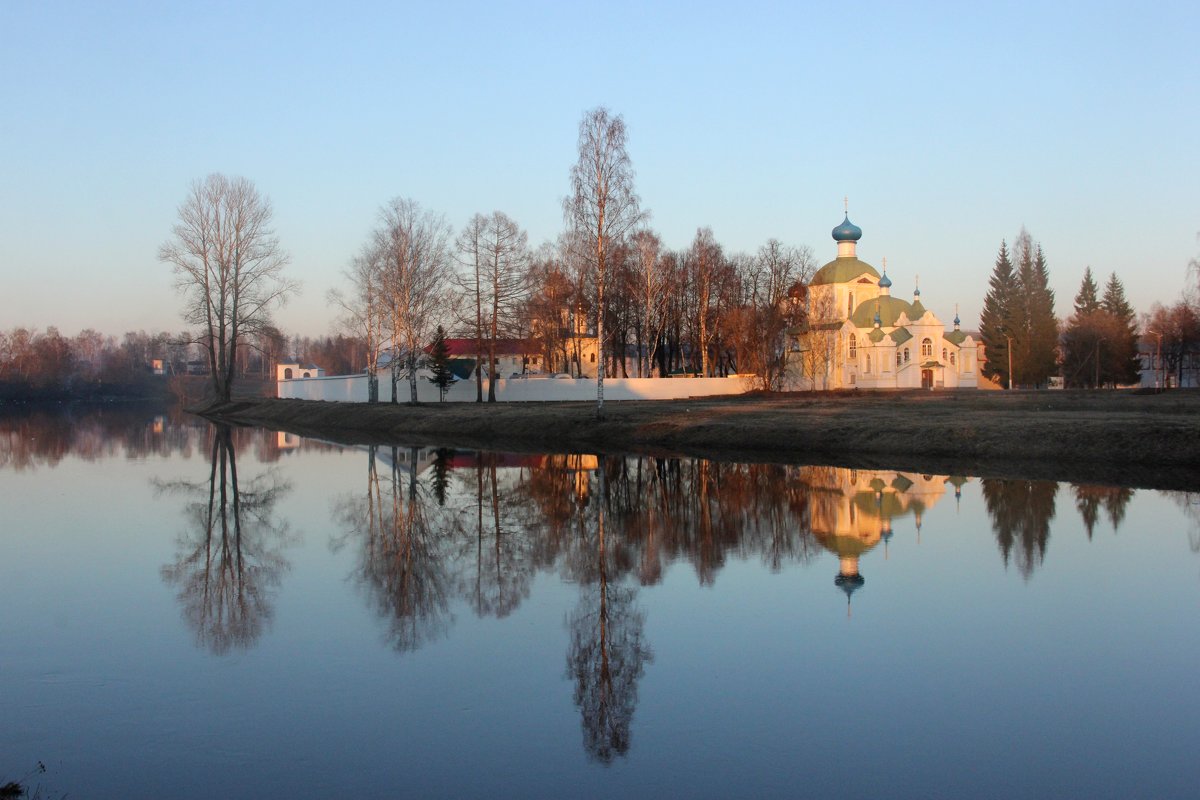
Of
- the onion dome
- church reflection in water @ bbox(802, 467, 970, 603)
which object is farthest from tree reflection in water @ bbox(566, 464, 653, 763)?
church reflection in water @ bbox(802, 467, 970, 603)

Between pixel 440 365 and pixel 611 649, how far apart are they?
150 feet

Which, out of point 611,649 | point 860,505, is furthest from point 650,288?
point 611,649

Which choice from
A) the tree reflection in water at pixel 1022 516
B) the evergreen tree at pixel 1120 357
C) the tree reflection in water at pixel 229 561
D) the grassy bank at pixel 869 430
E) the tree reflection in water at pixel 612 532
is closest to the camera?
the tree reflection in water at pixel 612 532

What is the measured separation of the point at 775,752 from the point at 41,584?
9039mm

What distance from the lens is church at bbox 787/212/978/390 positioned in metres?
59.2

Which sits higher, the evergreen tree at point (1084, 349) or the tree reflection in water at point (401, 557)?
the evergreen tree at point (1084, 349)

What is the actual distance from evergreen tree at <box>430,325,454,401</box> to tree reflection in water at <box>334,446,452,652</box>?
98.7ft

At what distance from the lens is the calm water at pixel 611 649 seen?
6.25 m

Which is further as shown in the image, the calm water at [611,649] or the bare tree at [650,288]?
the bare tree at [650,288]

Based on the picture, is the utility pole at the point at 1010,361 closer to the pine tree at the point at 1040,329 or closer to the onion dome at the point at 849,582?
the pine tree at the point at 1040,329

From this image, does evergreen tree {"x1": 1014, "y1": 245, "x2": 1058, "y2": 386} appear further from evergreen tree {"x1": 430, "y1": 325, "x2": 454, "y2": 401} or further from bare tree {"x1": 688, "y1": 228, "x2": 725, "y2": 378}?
evergreen tree {"x1": 430, "y1": 325, "x2": 454, "y2": 401}

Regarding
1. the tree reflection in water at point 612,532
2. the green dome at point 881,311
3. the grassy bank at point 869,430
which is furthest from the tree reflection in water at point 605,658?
the green dome at point 881,311

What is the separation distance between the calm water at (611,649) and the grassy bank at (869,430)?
625 centimetres

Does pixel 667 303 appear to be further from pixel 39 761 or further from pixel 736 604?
pixel 39 761
